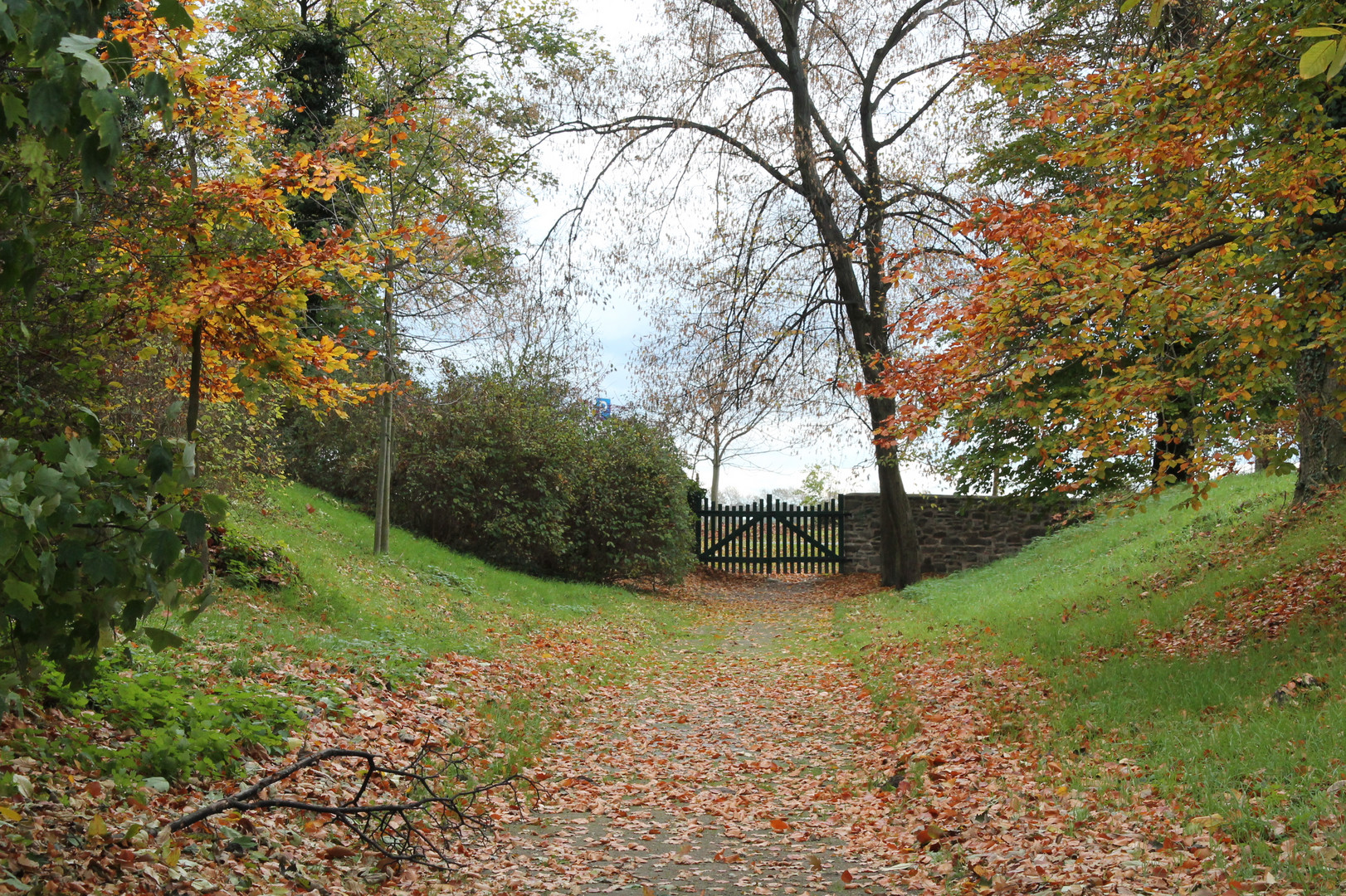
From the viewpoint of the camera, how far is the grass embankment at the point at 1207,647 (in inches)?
185

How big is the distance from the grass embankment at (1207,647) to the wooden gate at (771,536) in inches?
323

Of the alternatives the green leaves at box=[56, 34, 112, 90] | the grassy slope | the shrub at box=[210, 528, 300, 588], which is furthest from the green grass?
the green leaves at box=[56, 34, 112, 90]

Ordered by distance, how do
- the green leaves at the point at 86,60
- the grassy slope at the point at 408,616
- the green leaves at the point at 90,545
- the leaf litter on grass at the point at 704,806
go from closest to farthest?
the green leaves at the point at 86,60 → the green leaves at the point at 90,545 → the leaf litter on grass at the point at 704,806 → the grassy slope at the point at 408,616

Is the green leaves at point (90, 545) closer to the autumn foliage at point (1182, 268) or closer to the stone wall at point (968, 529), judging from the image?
the autumn foliage at point (1182, 268)

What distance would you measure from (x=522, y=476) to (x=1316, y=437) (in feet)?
40.1

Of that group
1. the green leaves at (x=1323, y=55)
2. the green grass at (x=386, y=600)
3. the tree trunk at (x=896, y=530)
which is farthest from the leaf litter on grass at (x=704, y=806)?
the tree trunk at (x=896, y=530)

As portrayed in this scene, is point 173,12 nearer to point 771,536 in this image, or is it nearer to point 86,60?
point 86,60

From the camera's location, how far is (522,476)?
676 inches

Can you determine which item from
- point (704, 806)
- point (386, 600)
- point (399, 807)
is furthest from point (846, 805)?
point (386, 600)

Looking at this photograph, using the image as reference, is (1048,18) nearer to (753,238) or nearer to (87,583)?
(753,238)

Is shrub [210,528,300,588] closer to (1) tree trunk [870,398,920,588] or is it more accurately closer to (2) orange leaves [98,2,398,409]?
(2) orange leaves [98,2,398,409]

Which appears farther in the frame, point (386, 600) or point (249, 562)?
point (386, 600)

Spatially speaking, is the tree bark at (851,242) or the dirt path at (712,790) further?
the tree bark at (851,242)

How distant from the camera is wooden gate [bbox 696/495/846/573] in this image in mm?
23266
